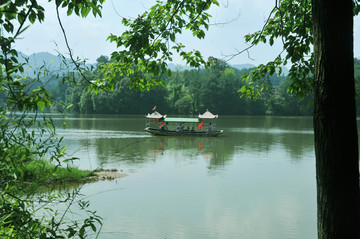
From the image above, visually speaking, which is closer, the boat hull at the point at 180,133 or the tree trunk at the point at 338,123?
the tree trunk at the point at 338,123

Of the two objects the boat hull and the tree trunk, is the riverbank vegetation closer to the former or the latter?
the boat hull

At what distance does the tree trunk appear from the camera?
8.89ft

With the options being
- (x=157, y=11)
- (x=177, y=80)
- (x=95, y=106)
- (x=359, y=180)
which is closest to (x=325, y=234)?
(x=359, y=180)

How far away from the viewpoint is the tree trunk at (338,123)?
2.71 m

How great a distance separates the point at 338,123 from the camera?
271 centimetres

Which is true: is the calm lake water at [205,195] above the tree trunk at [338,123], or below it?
below

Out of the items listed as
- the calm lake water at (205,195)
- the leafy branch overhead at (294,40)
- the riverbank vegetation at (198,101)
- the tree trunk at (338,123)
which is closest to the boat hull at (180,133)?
the calm lake water at (205,195)

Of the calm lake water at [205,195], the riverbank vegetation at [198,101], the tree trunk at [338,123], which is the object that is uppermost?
the riverbank vegetation at [198,101]

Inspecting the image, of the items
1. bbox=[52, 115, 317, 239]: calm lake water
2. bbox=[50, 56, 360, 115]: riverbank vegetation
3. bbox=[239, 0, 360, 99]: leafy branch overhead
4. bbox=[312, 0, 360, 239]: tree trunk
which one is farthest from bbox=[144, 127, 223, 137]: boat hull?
bbox=[50, 56, 360, 115]: riverbank vegetation

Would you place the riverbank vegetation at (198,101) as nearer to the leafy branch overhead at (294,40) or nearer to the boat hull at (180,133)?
the boat hull at (180,133)

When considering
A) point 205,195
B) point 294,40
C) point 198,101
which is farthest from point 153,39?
point 198,101

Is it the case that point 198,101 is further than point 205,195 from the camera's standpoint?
Yes

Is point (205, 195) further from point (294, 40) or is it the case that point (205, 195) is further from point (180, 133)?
point (180, 133)

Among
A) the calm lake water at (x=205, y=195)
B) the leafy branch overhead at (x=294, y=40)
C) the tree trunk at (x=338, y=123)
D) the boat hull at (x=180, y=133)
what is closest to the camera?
the tree trunk at (x=338, y=123)
